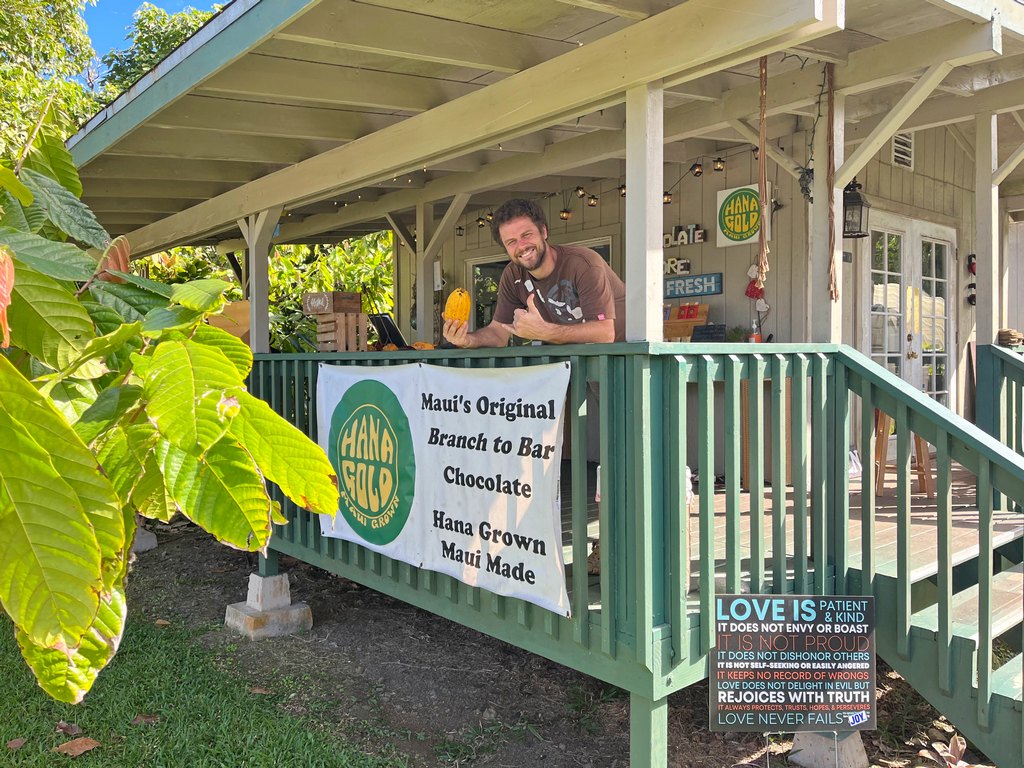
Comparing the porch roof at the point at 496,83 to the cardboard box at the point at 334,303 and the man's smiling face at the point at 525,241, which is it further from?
the cardboard box at the point at 334,303

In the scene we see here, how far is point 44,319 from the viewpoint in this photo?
838 millimetres

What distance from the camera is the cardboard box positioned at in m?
5.78

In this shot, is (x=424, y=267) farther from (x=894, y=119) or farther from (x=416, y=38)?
(x=894, y=119)

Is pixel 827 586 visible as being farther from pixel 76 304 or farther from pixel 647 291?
pixel 76 304

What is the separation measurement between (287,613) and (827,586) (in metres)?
3.10

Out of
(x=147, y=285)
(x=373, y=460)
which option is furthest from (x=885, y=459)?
(x=147, y=285)

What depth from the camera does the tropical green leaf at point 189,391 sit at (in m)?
0.67

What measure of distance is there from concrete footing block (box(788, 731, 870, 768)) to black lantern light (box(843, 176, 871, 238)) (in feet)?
10.9

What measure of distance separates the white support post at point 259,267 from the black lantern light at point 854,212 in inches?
150

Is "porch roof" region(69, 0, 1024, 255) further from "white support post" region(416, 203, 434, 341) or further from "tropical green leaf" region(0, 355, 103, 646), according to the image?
"tropical green leaf" region(0, 355, 103, 646)

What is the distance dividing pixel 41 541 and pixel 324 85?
Result: 380 cm

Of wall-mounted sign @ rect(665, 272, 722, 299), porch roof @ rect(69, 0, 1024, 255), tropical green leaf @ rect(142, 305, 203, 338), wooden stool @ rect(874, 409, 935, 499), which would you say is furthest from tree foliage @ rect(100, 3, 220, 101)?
tropical green leaf @ rect(142, 305, 203, 338)

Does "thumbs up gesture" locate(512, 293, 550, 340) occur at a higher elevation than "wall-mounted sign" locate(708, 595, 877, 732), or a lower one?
higher

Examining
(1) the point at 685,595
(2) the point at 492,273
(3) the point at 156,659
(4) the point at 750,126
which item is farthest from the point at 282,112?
(2) the point at 492,273
